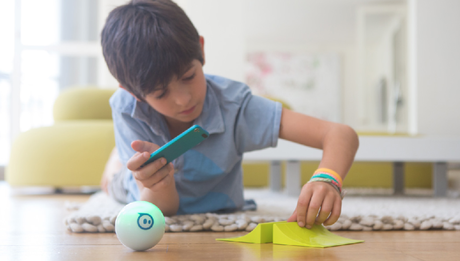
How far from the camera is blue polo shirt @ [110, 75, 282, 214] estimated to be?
2.93 feet

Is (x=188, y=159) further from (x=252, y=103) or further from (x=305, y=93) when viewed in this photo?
(x=305, y=93)

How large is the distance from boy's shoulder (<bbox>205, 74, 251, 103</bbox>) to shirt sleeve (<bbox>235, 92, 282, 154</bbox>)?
0.6 inches

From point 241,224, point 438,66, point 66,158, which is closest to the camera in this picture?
point 241,224

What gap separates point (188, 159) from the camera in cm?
91

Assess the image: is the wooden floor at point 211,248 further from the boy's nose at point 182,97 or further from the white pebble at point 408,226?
the boy's nose at point 182,97

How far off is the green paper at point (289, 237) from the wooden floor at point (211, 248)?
15 mm

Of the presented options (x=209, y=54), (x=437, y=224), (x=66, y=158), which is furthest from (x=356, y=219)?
(x=209, y=54)

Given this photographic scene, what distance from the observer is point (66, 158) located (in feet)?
6.51

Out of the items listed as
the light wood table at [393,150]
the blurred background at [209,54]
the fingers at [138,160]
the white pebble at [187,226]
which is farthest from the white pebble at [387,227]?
the blurred background at [209,54]

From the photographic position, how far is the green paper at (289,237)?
0.63 metres

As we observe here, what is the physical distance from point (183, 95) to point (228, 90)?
21 centimetres

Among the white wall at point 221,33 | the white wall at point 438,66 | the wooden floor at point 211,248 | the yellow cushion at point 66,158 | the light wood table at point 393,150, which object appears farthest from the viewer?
the white wall at point 221,33

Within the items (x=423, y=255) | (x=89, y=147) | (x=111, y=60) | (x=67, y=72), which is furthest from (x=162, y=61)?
(x=67, y=72)

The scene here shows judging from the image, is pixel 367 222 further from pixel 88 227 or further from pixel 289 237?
pixel 88 227
